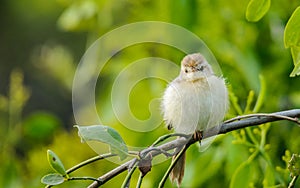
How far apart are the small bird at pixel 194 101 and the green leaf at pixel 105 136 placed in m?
0.32

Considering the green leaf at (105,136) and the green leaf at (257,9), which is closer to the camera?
the green leaf at (105,136)

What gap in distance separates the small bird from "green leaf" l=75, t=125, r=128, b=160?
0.32 meters

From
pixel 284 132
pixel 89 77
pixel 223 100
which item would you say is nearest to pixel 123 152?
pixel 223 100

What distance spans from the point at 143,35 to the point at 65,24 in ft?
0.89

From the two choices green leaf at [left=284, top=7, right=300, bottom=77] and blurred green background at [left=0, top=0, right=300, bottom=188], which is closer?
green leaf at [left=284, top=7, right=300, bottom=77]

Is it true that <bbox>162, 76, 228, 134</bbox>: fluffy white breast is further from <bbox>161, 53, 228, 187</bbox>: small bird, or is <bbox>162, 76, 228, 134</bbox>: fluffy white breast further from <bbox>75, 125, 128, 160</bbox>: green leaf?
<bbox>75, 125, 128, 160</bbox>: green leaf

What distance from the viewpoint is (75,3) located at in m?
2.34

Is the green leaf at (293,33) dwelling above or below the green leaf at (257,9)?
below

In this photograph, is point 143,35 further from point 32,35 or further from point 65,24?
point 32,35

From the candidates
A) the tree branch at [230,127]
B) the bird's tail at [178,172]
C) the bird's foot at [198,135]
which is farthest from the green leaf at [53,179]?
the bird's tail at [178,172]

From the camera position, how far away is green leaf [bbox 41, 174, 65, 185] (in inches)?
39.8

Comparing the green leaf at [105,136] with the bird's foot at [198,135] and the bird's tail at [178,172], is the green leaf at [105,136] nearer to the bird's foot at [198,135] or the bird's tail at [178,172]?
the bird's foot at [198,135]

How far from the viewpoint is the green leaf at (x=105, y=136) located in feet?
3.28

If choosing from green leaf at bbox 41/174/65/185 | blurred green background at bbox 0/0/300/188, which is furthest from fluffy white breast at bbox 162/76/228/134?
green leaf at bbox 41/174/65/185
